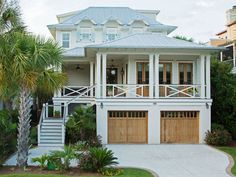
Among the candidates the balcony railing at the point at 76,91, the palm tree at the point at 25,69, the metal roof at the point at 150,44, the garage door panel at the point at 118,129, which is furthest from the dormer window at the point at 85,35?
the palm tree at the point at 25,69

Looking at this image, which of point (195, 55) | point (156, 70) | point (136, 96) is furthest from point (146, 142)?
point (195, 55)

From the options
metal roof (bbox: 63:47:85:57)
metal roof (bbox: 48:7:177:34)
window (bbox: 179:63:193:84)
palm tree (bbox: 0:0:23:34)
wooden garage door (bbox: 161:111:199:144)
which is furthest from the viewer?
metal roof (bbox: 48:7:177:34)

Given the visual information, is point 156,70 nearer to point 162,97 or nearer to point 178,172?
point 162,97

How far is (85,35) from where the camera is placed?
3303 centimetres

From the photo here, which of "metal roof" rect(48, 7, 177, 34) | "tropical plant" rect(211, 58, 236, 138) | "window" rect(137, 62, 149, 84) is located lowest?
"tropical plant" rect(211, 58, 236, 138)

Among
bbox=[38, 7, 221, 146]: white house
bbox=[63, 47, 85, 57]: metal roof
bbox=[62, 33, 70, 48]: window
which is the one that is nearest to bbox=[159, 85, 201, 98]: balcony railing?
bbox=[38, 7, 221, 146]: white house

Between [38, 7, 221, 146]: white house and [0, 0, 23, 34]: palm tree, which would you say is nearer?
[0, 0, 23, 34]: palm tree

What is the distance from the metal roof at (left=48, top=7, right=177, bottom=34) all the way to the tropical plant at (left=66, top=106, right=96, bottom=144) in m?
11.0

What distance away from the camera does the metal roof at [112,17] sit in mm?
33219

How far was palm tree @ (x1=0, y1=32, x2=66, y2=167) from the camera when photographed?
15297mm

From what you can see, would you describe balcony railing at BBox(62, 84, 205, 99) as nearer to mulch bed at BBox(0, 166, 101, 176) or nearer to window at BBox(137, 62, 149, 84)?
window at BBox(137, 62, 149, 84)

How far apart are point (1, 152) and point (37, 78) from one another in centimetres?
356

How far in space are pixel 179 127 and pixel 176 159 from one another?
681 centimetres

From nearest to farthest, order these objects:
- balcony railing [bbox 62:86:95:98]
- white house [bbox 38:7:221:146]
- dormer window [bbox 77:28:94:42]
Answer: white house [bbox 38:7:221:146]
balcony railing [bbox 62:86:95:98]
dormer window [bbox 77:28:94:42]
